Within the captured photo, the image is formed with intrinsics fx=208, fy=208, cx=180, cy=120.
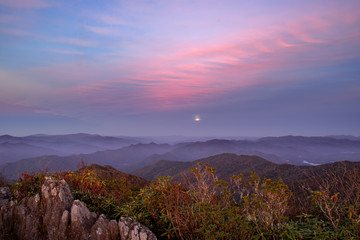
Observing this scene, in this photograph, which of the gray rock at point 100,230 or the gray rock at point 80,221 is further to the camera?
the gray rock at point 80,221

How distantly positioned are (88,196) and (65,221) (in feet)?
4.38

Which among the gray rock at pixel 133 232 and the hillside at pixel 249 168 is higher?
the gray rock at pixel 133 232

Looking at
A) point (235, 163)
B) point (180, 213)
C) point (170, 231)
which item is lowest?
point (235, 163)

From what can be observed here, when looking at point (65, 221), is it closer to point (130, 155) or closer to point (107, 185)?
point (107, 185)

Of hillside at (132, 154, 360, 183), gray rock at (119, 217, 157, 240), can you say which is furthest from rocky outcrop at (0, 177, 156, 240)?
hillside at (132, 154, 360, 183)

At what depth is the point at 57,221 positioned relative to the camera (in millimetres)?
5211

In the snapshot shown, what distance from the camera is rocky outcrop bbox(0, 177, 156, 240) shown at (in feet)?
14.7

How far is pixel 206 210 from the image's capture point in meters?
5.02

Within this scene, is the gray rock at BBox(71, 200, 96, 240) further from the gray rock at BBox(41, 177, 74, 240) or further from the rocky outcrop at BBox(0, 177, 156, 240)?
the gray rock at BBox(41, 177, 74, 240)

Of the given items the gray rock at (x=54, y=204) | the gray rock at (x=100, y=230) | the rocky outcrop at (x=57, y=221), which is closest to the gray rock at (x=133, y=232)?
the rocky outcrop at (x=57, y=221)

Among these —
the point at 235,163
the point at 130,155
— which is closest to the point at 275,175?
the point at 235,163

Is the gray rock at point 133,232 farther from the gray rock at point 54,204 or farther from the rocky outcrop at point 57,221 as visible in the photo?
the gray rock at point 54,204

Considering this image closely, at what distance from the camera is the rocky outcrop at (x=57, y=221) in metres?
4.48

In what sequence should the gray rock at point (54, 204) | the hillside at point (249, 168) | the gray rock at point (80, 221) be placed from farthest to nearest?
the hillside at point (249, 168) < the gray rock at point (54, 204) < the gray rock at point (80, 221)
